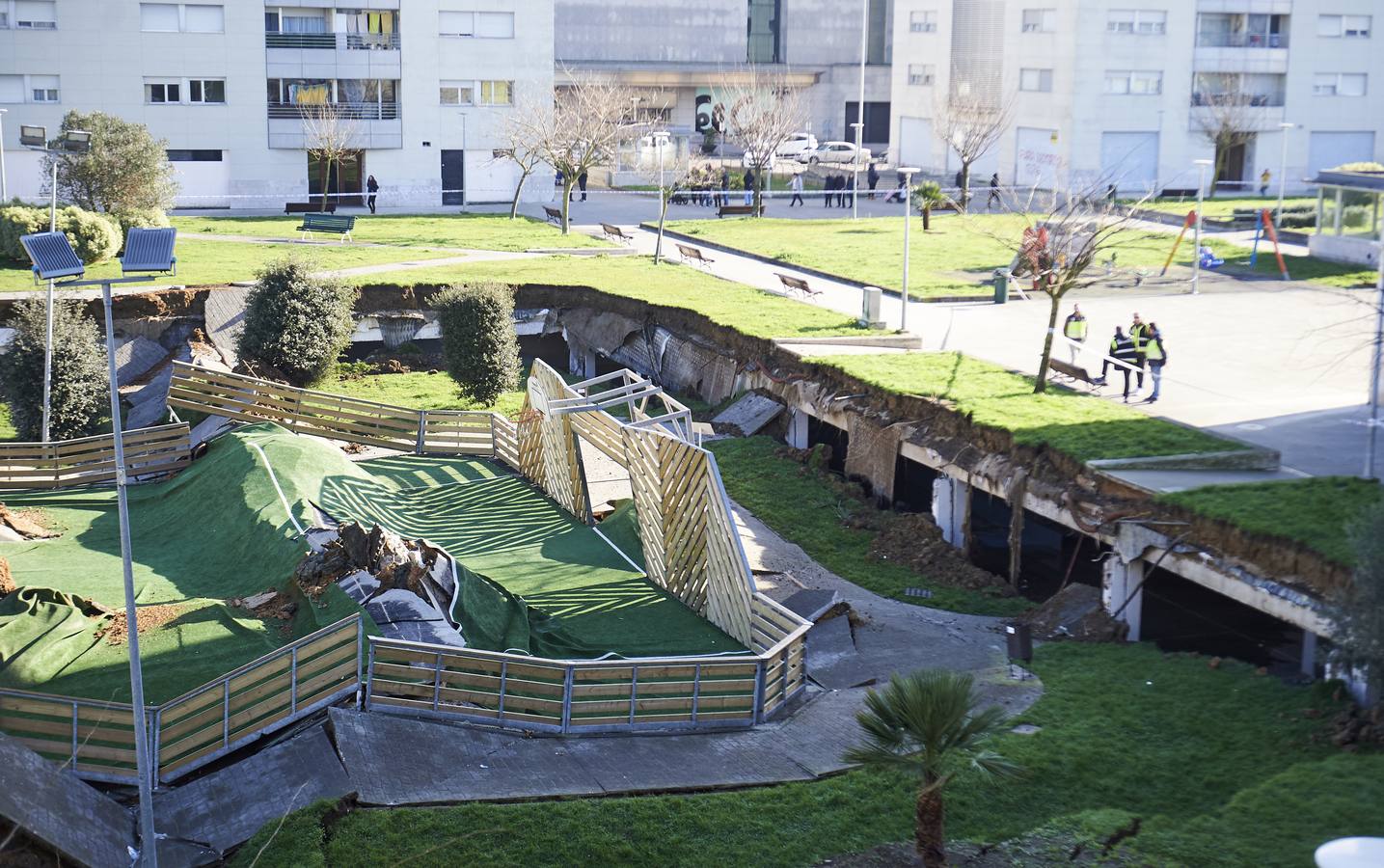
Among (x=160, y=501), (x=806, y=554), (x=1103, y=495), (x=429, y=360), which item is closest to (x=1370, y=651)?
(x=1103, y=495)

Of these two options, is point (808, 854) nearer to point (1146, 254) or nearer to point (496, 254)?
point (496, 254)

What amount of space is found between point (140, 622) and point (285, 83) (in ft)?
139

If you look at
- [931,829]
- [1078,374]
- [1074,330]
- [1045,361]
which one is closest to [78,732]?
[931,829]

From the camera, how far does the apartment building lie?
86.6m

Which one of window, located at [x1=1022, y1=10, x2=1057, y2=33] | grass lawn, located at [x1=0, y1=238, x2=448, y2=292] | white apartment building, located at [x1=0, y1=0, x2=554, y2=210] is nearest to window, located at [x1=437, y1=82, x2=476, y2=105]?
white apartment building, located at [x1=0, y1=0, x2=554, y2=210]

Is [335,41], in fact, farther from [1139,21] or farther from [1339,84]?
[1339,84]

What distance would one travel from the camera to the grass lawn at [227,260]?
37.7m

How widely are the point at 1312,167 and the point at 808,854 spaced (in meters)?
59.6

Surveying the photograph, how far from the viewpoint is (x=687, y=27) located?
8881 centimetres

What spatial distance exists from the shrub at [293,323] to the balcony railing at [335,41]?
25313mm

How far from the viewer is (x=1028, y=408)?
84.5 ft

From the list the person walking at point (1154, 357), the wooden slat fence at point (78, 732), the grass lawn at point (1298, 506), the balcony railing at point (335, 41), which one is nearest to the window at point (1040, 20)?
the balcony railing at point (335, 41)

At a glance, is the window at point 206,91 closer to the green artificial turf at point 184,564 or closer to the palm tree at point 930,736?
the green artificial turf at point 184,564

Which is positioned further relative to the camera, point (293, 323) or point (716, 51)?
point (716, 51)
